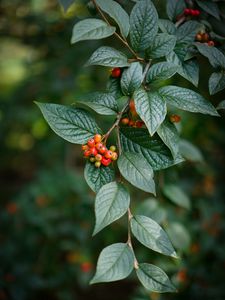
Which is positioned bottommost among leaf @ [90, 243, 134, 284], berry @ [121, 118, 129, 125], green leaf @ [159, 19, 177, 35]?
leaf @ [90, 243, 134, 284]

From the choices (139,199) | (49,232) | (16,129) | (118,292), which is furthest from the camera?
(16,129)

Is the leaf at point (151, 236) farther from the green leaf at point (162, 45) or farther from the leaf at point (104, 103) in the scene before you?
the green leaf at point (162, 45)

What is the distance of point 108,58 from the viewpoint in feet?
2.87

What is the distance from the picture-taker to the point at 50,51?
8.30 ft

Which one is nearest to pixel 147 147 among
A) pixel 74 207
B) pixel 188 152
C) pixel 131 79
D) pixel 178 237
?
pixel 131 79

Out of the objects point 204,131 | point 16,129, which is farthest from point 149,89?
point 16,129

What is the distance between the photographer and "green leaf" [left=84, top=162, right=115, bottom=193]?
84cm

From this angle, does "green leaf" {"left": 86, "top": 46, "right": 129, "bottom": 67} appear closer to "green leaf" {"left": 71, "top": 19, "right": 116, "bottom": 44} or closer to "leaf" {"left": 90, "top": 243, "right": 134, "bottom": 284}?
"green leaf" {"left": 71, "top": 19, "right": 116, "bottom": 44}

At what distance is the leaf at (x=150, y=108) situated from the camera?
2.61 ft

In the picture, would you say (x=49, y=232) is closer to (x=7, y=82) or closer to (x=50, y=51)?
(x=50, y=51)

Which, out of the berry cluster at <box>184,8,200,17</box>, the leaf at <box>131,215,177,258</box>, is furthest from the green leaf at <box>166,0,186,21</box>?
the leaf at <box>131,215,177,258</box>

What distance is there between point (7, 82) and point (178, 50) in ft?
12.8

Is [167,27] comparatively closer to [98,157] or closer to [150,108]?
[150,108]

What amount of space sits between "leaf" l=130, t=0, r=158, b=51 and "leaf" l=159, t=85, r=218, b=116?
13 centimetres
